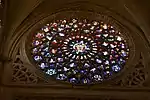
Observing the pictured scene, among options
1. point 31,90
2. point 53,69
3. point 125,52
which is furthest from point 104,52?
point 31,90

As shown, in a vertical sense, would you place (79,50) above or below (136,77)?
above

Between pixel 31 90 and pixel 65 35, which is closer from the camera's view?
pixel 31 90

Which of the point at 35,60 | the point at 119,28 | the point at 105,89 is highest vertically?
the point at 119,28

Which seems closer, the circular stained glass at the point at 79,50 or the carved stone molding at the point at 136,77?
the carved stone molding at the point at 136,77

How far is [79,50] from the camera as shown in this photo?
41.9 ft

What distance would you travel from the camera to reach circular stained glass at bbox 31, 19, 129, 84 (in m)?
12.3

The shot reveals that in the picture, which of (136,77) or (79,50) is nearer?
(136,77)

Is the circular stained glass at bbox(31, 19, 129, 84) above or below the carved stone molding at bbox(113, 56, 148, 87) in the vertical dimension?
above

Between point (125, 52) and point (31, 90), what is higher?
point (125, 52)

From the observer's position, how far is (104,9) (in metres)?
13.2

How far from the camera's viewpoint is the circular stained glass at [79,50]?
40.4 ft

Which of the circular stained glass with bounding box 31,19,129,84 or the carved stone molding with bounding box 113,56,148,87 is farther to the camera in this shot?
the circular stained glass with bounding box 31,19,129,84

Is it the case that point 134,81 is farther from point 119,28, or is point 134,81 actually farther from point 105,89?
point 119,28

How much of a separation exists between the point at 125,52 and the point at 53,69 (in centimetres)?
185
